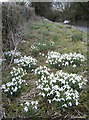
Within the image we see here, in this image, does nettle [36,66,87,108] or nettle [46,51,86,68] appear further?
nettle [46,51,86,68]

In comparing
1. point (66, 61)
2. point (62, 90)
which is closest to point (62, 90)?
point (62, 90)

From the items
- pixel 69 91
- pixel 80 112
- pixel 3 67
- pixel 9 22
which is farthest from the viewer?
pixel 9 22

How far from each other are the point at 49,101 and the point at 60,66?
126 cm

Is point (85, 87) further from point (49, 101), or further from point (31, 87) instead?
point (31, 87)

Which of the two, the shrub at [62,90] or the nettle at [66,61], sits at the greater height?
the nettle at [66,61]

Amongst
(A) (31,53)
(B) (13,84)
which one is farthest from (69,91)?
(A) (31,53)

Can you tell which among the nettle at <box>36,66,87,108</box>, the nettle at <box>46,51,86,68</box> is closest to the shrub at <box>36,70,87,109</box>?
the nettle at <box>36,66,87,108</box>

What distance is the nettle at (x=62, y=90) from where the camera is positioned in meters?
1.95

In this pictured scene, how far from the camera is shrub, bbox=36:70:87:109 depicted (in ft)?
6.40

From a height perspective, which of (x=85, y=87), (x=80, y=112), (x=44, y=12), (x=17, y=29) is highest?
(x=44, y=12)

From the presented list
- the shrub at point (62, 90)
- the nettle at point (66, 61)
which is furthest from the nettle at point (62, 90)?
the nettle at point (66, 61)

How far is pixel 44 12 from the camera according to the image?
551 inches

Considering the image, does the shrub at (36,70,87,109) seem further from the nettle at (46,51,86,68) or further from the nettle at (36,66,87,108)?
the nettle at (46,51,86,68)

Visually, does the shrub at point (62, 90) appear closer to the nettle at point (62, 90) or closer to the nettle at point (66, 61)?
the nettle at point (62, 90)
